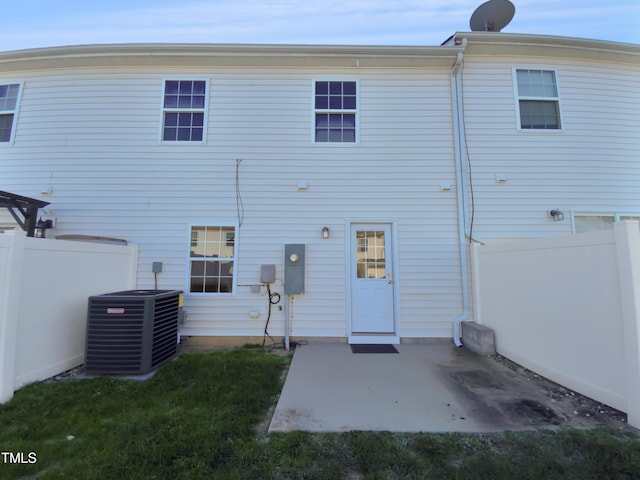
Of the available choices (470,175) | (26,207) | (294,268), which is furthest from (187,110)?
(470,175)

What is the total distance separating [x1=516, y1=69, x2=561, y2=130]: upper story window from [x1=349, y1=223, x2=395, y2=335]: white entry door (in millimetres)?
3466

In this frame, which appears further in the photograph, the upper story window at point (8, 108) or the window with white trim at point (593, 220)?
the upper story window at point (8, 108)

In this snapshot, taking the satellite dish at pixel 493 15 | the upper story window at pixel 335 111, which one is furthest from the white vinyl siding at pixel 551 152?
the upper story window at pixel 335 111

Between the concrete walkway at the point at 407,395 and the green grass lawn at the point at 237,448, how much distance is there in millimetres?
187

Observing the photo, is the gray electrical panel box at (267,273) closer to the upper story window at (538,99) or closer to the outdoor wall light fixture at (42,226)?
the outdoor wall light fixture at (42,226)

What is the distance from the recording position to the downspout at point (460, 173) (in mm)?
5035

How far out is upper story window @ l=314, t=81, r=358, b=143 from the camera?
545 centimetres

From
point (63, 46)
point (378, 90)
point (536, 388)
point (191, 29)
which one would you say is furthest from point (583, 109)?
point (63, 46)

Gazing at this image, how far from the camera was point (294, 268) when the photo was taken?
5000mm

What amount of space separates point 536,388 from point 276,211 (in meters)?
4.38

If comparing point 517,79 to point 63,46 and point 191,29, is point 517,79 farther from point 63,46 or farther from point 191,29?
point 63,46

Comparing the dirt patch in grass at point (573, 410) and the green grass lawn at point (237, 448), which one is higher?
the green grass lawn at point (237, 448)

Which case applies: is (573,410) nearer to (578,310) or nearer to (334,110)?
(578,310)

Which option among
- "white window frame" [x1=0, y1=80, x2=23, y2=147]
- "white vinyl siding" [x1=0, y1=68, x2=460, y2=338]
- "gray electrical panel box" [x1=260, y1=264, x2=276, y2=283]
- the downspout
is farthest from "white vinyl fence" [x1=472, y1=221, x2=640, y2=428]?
"white window frame" [x1=0, y1=80, x2=23, y2=147]
